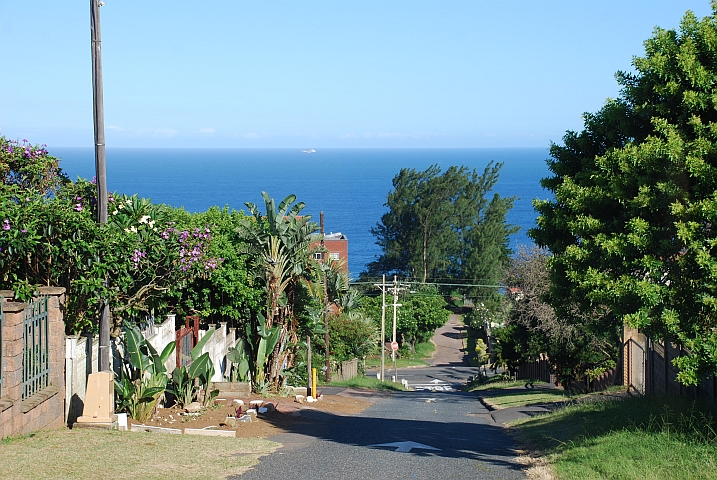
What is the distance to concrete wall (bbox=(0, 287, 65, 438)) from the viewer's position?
10336mm

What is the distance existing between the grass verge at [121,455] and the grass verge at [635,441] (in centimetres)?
441

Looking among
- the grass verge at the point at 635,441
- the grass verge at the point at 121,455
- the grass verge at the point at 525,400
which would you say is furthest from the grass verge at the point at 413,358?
the grass verge at the point at 121,455

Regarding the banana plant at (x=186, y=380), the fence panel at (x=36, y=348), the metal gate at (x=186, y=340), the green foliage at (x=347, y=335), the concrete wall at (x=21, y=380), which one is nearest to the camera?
the concrete wall at (x=21, y=380)

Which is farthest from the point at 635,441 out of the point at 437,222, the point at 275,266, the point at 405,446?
the point at 437,222

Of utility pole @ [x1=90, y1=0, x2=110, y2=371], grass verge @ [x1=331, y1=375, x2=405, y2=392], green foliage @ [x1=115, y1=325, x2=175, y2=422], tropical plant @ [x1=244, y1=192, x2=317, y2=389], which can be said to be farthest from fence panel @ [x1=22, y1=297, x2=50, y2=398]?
grass verge @ [x1=331, y1=375, x2=405, y2=392]

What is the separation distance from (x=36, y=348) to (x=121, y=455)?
2.47 metres

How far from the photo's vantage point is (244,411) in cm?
1614

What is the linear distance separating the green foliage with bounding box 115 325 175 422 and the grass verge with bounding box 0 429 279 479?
1.75m

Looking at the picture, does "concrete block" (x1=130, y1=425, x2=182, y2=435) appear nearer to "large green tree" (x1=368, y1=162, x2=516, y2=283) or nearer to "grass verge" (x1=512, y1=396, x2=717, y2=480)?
"grass verge" (x1=512, y1=396, x2=717, y2=480)

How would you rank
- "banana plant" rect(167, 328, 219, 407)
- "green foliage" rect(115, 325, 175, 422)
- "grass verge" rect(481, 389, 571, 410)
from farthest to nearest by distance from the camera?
"grass verge" rect(481, 389, 571, 410) < "banana plant" rect(167, 328, 219, 407) < "green foliage" rect(115, 325, 175, 422)

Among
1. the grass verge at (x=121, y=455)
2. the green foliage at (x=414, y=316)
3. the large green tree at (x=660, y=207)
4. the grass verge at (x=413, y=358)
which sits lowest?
the grass verge at (x=413, y=358)

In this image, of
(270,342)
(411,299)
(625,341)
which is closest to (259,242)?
(270,342)

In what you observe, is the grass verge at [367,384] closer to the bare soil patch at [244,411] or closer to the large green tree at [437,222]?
the bare soil patch at [244,411]

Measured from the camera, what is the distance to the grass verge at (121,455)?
893cm
